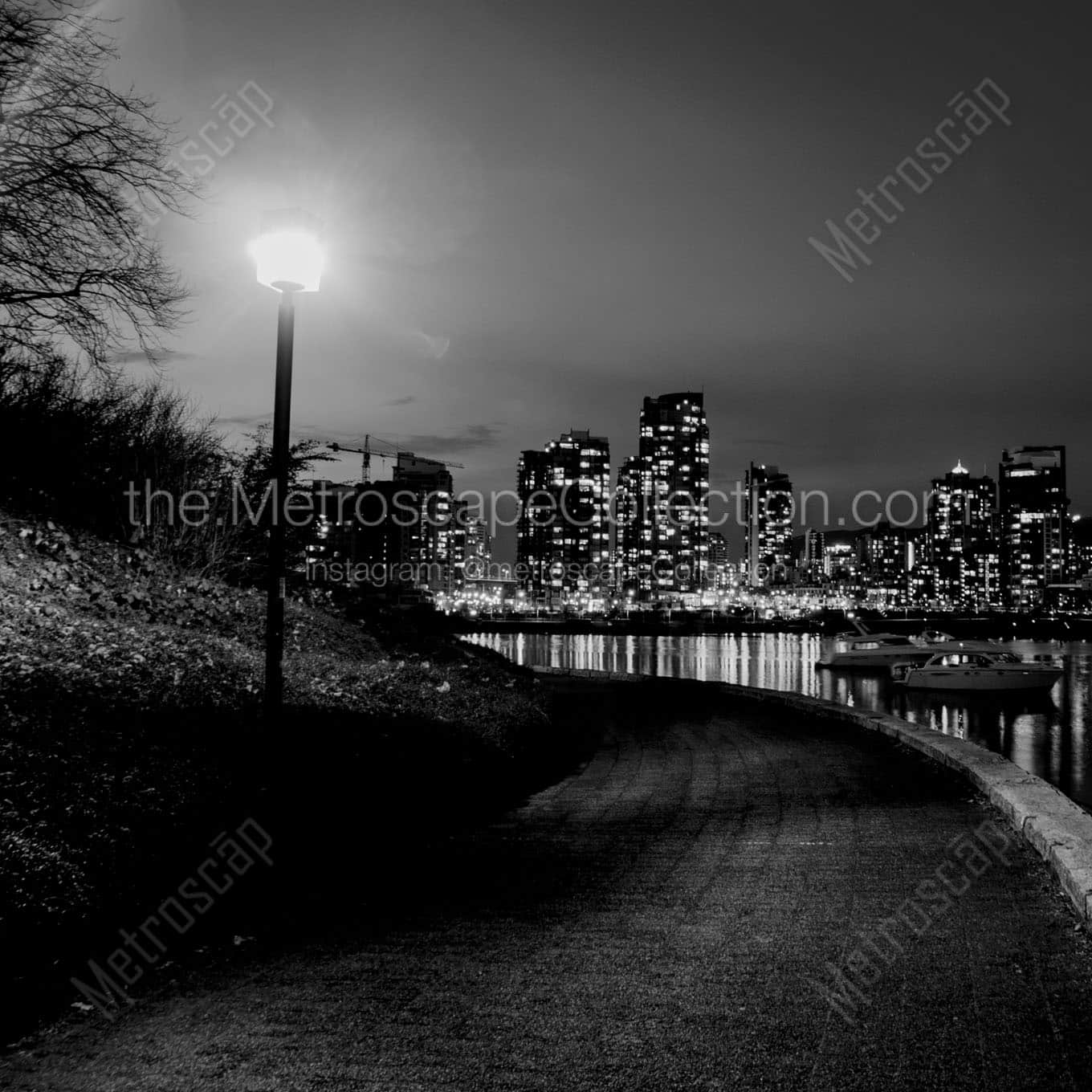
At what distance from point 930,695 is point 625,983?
33.3 m

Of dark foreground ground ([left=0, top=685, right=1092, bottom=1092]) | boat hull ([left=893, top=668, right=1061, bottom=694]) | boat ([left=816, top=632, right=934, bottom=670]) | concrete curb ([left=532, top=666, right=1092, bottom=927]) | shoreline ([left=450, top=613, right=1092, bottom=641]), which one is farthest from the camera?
shoreline ([left=450, top=613, right=1092, bottom=641])

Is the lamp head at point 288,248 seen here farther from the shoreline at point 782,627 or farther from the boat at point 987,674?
the shoreline at point 782,627

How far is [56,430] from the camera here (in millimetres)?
17188

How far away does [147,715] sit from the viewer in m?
8.48

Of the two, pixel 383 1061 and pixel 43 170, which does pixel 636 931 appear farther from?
pixel 43 170

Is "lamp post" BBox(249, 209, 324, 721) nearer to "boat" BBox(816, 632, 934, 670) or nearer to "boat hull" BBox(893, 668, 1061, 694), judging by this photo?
"boat hull" BBox(893, 668, 1061, 694)

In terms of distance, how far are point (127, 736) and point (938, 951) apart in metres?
6.53

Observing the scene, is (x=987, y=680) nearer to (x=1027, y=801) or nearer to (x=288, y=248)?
(x=1027, y=801)

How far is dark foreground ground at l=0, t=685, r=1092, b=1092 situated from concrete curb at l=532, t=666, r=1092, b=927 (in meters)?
0.19

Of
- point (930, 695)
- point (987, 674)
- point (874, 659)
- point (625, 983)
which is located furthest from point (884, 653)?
point (625, 983)

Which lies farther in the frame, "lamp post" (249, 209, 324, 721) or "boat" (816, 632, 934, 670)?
"boat" (816, 632, 934, 670)

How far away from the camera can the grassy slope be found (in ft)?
19.4

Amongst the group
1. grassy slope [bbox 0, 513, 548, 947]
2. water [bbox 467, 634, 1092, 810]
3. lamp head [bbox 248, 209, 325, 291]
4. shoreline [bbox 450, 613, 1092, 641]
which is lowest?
water [bbox 467, 634, 1092, 810]

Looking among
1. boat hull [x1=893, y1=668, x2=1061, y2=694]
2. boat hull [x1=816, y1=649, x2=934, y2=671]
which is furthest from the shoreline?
boat hull [x1=893, y1=668, x2=1061, y2=694]
